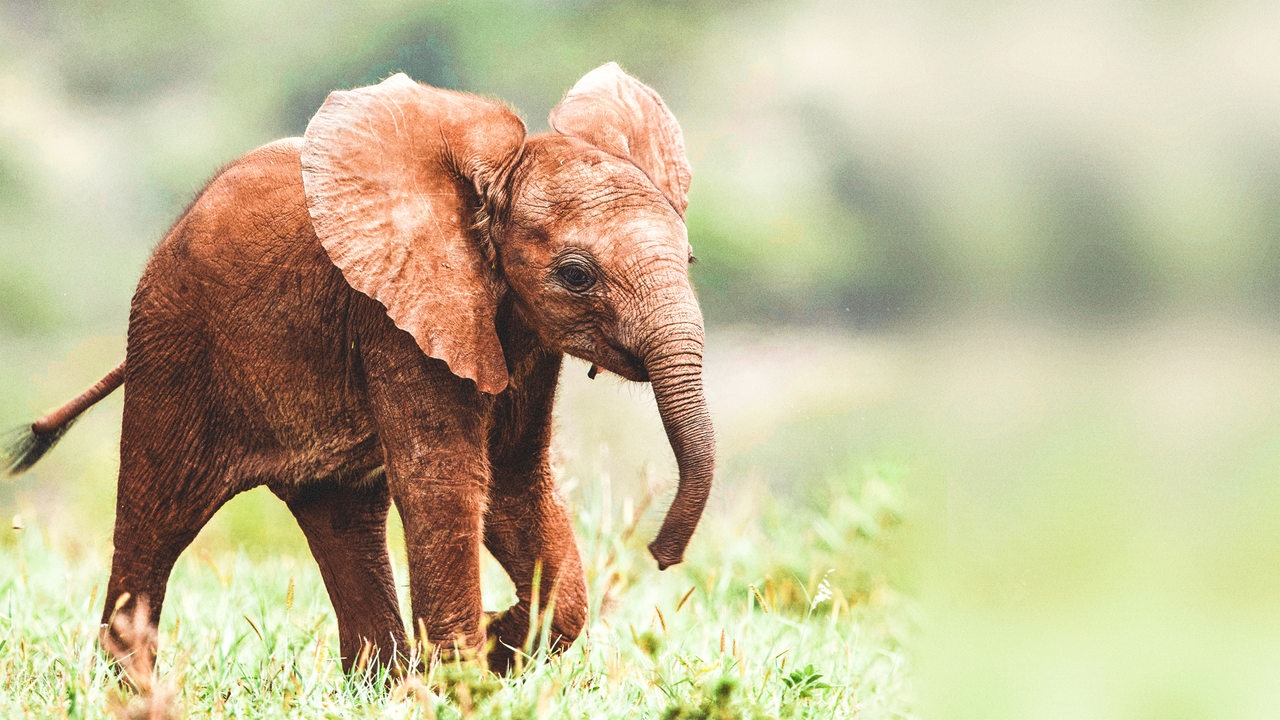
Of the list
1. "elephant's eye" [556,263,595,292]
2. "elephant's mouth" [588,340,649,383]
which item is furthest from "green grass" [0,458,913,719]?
"elephant's eye" [556,263,595,292]

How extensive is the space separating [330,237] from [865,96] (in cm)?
195

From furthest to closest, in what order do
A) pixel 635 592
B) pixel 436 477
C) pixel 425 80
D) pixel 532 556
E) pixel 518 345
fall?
pixel 425 80, pixel 635 592, pixel 532 556, pixel 518 345, pixel 436 477

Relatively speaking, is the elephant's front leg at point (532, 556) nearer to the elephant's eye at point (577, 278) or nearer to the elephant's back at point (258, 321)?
the elephant's back at point (258, 321)

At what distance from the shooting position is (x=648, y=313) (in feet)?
10.7

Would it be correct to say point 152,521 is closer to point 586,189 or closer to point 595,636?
point 595,636

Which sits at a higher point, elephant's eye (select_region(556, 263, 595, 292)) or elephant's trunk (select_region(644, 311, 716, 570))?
elephant's eye (select_region(556, 263, 595, 292))

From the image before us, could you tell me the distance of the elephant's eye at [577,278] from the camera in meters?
3.39

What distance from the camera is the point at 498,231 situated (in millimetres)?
3576

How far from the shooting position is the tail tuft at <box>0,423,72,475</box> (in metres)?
4.73

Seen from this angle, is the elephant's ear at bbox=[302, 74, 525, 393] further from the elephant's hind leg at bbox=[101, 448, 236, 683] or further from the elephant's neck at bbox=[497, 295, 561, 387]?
the elephant's hind leg at bbox=[101, 448, 236, 683]

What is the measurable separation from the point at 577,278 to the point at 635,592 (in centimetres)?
238

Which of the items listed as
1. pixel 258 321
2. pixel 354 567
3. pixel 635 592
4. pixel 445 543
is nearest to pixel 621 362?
pixel 445 543

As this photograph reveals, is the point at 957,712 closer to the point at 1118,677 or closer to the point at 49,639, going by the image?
the point at 1118,677

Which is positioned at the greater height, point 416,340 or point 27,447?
point 416,340
